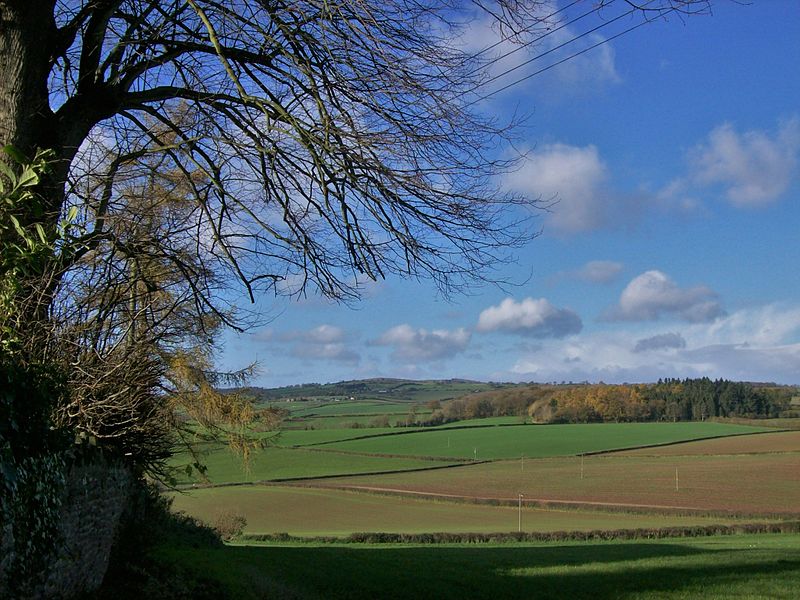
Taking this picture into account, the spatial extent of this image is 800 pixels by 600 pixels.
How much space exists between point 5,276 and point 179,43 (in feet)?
10.3

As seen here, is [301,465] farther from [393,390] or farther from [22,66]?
[393,390]

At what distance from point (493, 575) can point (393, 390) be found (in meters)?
138

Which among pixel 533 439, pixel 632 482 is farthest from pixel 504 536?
pixel 533 439

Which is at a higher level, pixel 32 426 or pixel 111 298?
pixel 111 298

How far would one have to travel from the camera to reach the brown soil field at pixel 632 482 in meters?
46.6

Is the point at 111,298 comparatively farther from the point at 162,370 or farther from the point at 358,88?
the point at 358,88

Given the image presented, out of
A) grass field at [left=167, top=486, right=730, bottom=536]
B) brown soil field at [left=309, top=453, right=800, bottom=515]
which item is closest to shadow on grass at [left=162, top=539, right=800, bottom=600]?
grass field at [left=167, top=486, right=730, bottom=536]

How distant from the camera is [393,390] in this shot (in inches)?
5950

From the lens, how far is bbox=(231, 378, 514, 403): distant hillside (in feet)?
437

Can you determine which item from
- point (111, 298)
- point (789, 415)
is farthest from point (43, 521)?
point (789, 415)

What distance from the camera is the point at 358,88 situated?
287 inches

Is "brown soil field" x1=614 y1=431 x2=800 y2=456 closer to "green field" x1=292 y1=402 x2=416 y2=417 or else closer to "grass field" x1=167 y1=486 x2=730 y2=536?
"grass field" x1=167 y1=486 x2=730 y2=536

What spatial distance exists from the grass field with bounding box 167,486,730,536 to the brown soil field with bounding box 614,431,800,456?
98.9 feet

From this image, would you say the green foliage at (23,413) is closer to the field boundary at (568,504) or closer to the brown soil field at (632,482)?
the field boundary at (568,504)
